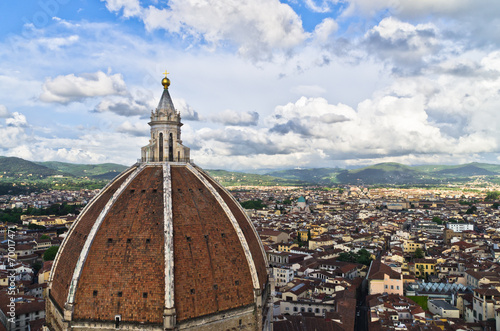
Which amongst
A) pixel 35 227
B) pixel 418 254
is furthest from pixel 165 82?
pixel 35 227

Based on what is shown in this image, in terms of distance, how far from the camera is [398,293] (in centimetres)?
4156

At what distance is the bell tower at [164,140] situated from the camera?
18031 millimetres

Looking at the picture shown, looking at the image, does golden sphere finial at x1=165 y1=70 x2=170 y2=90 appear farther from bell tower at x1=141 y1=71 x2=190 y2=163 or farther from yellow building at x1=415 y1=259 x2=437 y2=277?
yellow building at x1=415 y1=259 x2=437 y2=277

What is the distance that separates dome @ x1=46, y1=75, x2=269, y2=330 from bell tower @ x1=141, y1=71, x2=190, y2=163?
0.80 metres

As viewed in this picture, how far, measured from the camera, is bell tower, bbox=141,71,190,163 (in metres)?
18.0

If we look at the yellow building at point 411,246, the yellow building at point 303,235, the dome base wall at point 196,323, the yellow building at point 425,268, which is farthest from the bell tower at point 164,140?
the yellow building at point 303,235

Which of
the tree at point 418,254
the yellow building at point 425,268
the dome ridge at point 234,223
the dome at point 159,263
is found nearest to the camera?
the dome at point 159,263

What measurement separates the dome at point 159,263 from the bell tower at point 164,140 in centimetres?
80

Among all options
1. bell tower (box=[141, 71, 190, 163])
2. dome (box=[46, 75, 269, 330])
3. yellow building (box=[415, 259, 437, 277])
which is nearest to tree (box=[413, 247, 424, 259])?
yellow building (box=[415, 259, 437, 277])

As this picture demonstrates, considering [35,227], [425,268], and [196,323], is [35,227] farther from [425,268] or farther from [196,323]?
[196,323]

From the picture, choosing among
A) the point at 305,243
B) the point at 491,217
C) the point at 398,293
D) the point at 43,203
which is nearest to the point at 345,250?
the point at 305,243

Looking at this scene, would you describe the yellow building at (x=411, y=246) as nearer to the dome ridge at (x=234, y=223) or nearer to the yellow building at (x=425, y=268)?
the yellow building at (x=425, y=268)

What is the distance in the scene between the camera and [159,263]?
45.2 feet

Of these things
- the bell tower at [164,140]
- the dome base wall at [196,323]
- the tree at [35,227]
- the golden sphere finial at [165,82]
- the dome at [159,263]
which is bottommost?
the tree at [35,227]
